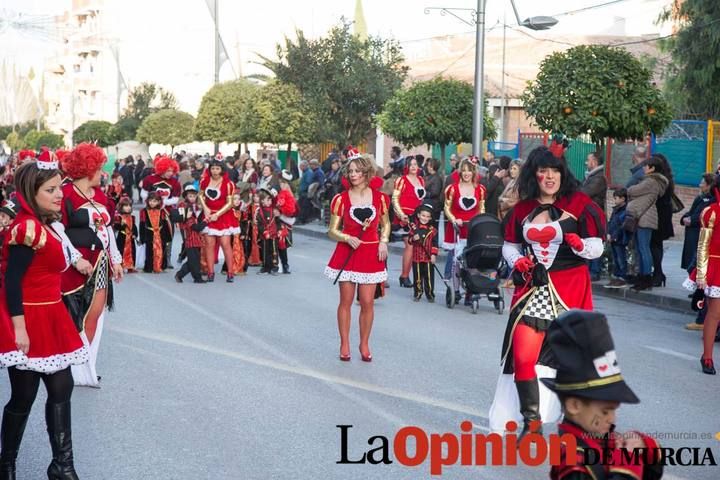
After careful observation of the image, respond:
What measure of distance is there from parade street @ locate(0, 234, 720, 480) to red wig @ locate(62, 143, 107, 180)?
1.69m

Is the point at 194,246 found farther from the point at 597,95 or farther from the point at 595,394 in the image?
the point at 595,394

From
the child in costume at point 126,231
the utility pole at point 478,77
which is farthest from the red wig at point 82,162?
the utility pole at point 478,77

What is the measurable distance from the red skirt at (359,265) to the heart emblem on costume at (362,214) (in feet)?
0.71

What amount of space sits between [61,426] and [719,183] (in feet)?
20.1

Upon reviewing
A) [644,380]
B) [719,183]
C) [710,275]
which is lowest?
[644,380]

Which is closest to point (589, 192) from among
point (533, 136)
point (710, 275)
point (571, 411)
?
point (710, 275)

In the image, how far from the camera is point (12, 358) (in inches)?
225

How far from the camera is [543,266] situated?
22.4ft

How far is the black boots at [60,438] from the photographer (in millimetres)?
5863

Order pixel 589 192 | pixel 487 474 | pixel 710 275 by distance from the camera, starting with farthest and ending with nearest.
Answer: pixel 589 192 < pixel 710 275 < pixel 487 474

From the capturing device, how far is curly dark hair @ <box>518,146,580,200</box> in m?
6.84

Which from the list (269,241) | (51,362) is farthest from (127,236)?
(51,362)

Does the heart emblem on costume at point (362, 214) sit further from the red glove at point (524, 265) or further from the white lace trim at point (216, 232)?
the white lace trim at point (216, 232)

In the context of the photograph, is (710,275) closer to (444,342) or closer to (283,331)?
(444,342)
